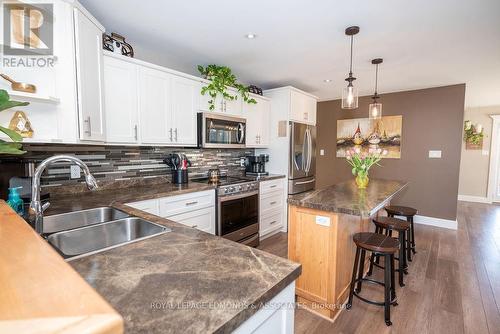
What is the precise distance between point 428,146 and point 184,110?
4181 millimetres

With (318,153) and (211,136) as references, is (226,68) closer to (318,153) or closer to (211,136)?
(211,136)

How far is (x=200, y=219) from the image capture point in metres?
2.56

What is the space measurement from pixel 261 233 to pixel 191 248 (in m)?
2.54

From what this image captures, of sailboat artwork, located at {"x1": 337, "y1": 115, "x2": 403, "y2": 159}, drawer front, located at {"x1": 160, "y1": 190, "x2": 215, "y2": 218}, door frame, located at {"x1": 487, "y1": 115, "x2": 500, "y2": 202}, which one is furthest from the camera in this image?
door frame, located at {"x1": 487, "y1": 115, "x2": 500, "y2": 202}

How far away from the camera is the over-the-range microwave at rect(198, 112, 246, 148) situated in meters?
2.89

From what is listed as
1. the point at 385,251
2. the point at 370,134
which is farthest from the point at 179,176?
the point at 370,134

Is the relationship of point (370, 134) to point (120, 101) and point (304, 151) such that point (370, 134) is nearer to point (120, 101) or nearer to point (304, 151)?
point (304, 151)

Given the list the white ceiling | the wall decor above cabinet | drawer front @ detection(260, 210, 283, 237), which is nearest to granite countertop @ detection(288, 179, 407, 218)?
drawer front @ detection(260, 210, 283, 237)

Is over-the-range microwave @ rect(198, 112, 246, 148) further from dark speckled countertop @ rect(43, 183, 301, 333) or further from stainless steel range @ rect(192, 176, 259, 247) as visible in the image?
dark speckled countertop @ rect(43, 183, 301, 333)

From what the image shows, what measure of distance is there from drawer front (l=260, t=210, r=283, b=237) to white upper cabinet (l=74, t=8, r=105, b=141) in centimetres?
227

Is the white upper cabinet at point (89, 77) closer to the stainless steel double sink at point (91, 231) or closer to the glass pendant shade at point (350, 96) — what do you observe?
the stainless steel double sink at point (91, 231)

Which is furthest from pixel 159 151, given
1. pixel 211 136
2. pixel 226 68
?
pixel 226 68

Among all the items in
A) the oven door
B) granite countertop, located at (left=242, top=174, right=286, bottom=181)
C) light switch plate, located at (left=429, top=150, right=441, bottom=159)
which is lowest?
the oven door

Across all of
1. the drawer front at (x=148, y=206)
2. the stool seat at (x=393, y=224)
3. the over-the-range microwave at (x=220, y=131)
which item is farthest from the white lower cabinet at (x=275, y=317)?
the over-the-range microwave at (x=220, y=131)
